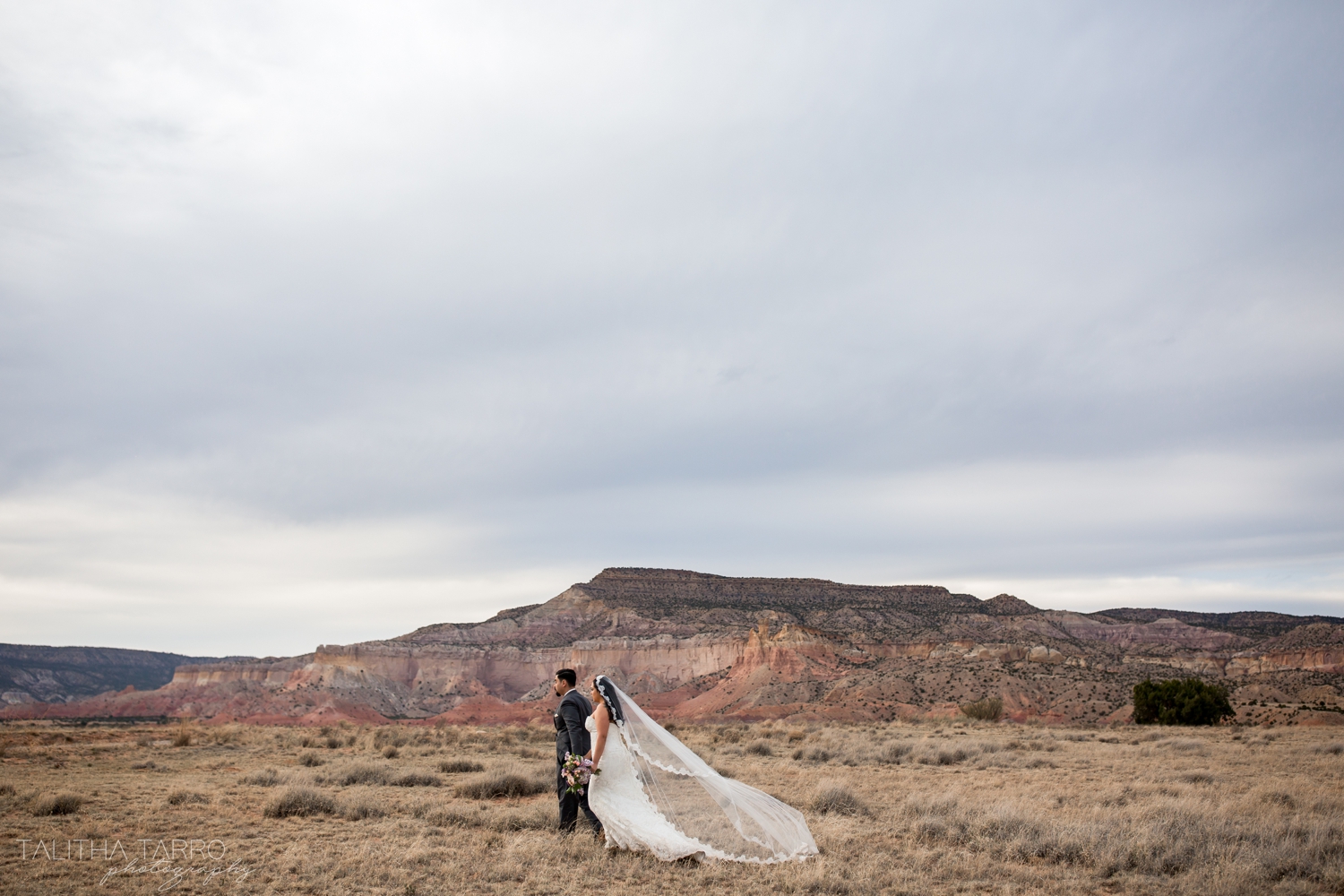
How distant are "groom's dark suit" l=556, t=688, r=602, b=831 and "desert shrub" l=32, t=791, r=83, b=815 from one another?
23.5 ft

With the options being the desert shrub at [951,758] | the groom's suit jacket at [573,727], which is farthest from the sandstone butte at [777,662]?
the groom's suit jacket at [573,727]

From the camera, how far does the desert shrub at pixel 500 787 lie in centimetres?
1262

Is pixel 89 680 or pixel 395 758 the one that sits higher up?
pixel 395 758

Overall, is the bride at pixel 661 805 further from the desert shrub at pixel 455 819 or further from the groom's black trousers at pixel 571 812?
the desert shrub at pixel 455 819

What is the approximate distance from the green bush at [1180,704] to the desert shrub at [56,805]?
Answer: 123 feet

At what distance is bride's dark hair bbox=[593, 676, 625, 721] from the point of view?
852 centimetres

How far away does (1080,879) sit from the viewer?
7.14 meters

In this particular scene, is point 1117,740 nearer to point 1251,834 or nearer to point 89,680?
point 1251,834

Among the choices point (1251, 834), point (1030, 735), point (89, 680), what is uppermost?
point (1251, 834)

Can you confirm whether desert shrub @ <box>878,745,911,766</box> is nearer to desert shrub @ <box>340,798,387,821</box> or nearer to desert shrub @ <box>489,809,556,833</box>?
desert shrub @ <box>489,809,556,833</box>

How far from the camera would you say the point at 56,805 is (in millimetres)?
10461

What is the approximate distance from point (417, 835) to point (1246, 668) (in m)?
75.7

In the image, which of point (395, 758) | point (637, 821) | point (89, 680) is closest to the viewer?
point (637, 821)

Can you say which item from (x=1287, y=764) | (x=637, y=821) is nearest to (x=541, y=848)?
(x=637, y=821)
